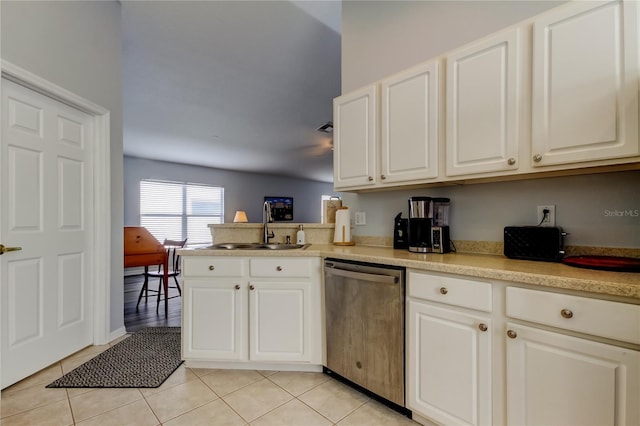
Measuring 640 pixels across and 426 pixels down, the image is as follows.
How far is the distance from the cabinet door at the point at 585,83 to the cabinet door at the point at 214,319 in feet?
6.17

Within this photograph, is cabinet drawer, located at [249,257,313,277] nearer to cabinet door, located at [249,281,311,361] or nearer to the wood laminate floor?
cabinet door, located at [249,281,311,361]

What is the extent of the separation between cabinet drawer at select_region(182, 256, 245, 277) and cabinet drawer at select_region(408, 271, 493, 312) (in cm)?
112

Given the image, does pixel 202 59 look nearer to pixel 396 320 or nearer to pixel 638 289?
pixel 396 320

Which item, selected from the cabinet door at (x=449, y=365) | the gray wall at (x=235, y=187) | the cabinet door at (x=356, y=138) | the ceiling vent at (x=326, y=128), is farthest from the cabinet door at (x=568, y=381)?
the gray wall at (x=235, y=187)

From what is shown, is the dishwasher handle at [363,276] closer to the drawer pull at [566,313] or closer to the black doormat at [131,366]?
the drawer pull at [566,313]

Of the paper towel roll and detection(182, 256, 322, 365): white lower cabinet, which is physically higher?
the paper towel roll

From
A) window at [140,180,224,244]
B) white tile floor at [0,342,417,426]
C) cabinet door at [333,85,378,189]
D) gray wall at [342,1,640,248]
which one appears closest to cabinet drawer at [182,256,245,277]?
white tile floor at [0,342,417,426]

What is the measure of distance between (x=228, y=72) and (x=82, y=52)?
126 centimetres

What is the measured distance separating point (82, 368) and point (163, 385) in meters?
0.70

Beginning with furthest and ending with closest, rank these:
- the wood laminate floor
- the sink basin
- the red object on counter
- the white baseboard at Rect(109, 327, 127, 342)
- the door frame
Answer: the wood laminate floor → the white baseboard at Rect(109, 327, 127, 342) → the door frame → the sink basin → the red object on counter

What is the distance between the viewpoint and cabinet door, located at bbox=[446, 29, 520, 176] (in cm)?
144

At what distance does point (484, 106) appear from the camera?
1.53 m

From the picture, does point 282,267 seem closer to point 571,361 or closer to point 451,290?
point 451,290

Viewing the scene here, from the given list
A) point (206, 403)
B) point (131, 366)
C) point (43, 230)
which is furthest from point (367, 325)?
point (43, 230)
